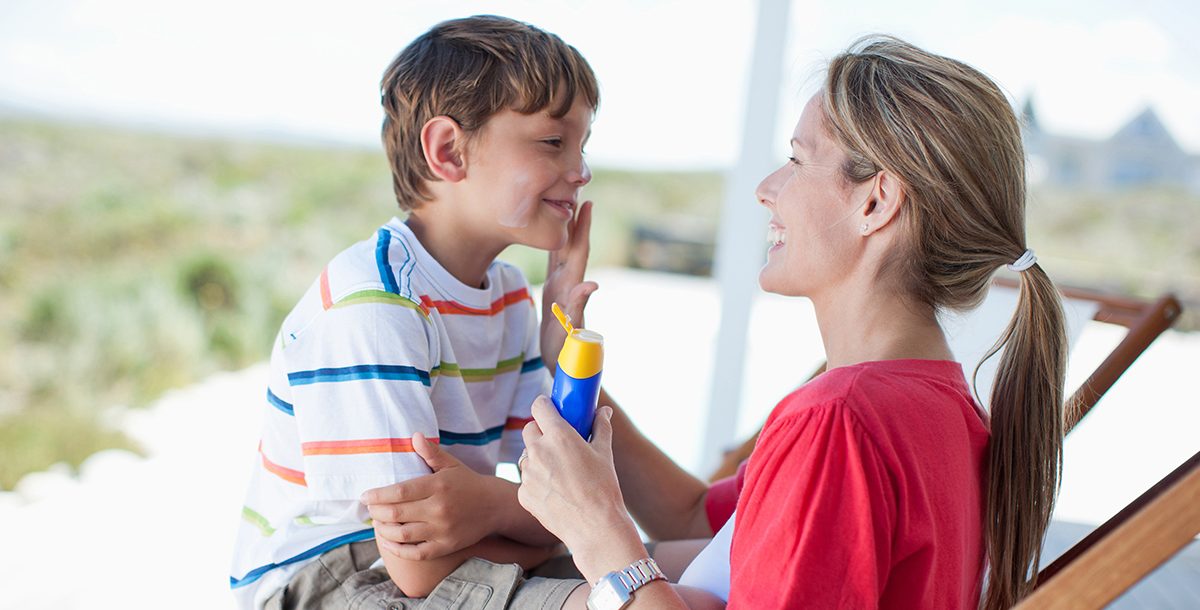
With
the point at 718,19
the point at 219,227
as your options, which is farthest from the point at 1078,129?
the point at 219,227

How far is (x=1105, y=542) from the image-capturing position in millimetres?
961

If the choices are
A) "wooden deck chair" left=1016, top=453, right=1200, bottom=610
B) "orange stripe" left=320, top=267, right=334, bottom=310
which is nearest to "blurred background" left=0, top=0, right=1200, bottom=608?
"orange stripe" left=320, top=267, right=334, bottom=310

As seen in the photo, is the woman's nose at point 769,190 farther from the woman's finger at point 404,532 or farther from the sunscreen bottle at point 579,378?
the woman's finger at point 404,532

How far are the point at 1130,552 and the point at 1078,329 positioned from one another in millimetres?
1311

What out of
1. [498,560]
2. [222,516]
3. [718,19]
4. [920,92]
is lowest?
[222,516]

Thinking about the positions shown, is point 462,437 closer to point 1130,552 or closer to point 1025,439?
point 1025,439

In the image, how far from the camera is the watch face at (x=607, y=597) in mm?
1147

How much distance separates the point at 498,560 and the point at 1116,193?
496cm

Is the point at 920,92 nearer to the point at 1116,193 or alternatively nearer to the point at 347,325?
the point at 347,325

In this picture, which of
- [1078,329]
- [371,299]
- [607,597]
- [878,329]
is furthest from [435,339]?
[1078,329]

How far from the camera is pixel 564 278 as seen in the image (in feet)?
5.74

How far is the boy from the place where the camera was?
4.59 feet

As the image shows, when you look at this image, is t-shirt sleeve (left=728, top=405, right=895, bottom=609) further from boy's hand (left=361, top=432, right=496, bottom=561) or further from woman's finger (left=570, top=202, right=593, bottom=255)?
woman's finger (left=570, top=202, right=593, bottom=255)

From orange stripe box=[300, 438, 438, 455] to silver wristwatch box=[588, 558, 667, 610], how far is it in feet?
1.19
